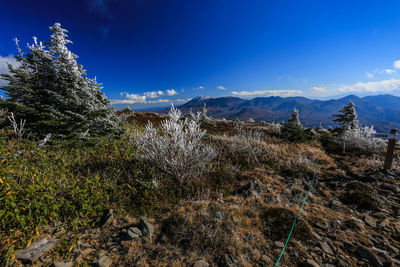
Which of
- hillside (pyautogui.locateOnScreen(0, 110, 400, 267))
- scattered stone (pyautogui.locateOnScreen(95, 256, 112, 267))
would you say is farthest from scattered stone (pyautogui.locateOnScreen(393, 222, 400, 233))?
scattered stone (pyautogui.locateOnScreen(95, 256, 112, 267))

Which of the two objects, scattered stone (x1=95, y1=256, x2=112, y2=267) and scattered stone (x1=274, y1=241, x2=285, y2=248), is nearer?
scattered stone (x1=95, y1=256, x2=112, y2=267)

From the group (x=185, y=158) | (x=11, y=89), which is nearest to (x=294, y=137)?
(x=185, y=158)

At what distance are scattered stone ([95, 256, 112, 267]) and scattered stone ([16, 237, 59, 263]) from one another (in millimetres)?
887

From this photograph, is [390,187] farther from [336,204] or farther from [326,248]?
[326,248]

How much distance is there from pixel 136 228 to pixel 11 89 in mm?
8326

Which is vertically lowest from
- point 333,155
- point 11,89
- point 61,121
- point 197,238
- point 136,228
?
point 333,155

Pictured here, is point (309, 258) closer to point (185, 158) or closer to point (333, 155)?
point (185, 158)

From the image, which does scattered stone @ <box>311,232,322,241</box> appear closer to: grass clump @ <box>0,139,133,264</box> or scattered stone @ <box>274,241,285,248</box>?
scattered stone @ <box>274,241,285,248</box>

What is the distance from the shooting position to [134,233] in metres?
2.87

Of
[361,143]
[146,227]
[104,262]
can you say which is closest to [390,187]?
[361,143]

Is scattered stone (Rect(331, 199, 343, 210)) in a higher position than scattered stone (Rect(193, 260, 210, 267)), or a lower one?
lower

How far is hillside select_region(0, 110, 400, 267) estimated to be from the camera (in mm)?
2525

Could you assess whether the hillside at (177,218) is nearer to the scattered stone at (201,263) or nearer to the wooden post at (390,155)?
the scattered stone at (201,263)

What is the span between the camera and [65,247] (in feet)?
8.36
